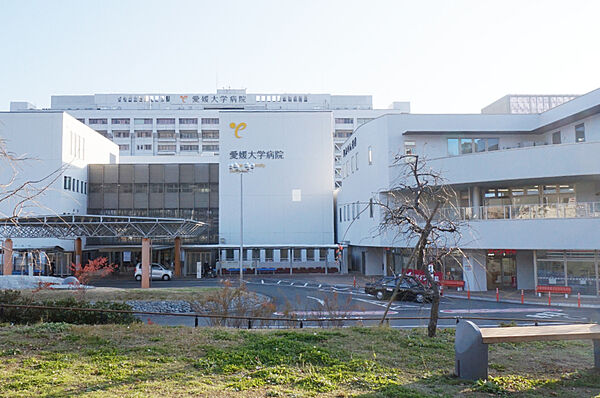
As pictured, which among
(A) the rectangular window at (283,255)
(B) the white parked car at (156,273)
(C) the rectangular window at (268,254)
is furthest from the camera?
(A) the rectangular window at (283,255)

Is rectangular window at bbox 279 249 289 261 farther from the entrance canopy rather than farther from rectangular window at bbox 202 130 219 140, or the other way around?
rectangular window at bbox 202 130 219 140

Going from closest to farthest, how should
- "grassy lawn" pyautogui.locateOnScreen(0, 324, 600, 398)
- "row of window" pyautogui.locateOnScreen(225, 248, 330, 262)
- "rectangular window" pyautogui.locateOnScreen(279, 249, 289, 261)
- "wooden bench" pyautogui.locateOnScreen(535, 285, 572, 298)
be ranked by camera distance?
1. "grassy lawn" pyautogui.locateOnScreen(0, 324, 600, 398)
2. "wooden bench" pyautogui.locateOnScreen(535, 285, 572, 298)
3. "row of window" pyautogui.locateOnScreen(225, 248, 330, 262)
4. "rectangular window" pyautogui.locateOnScreen(279, 249, 289, 261)

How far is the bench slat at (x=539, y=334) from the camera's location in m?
7.65

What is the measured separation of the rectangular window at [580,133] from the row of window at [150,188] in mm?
35229

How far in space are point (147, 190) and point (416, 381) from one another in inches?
1905

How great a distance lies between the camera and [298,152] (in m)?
51.8

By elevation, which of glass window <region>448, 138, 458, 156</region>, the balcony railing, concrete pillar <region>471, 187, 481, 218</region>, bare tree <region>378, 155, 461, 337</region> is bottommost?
bare tree <region>378, 155, 461, 337</region>

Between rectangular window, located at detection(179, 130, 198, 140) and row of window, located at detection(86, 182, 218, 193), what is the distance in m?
27.3

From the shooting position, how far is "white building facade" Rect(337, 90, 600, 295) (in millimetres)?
26328

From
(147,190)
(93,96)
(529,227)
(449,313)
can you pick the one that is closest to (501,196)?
(529,227)

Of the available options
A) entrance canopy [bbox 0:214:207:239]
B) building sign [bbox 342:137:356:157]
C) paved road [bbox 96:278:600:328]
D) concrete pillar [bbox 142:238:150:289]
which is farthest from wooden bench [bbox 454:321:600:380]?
building sign [bbox 342:137:356:157]

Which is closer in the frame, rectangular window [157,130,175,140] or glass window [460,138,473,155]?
glass window [460,138,473,155]

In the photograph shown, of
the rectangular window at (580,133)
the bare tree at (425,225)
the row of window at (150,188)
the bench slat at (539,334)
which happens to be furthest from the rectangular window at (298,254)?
the bench slat at (539,334)

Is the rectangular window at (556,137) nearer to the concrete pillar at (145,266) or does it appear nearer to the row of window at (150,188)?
the concrete pillar at (145,266)
